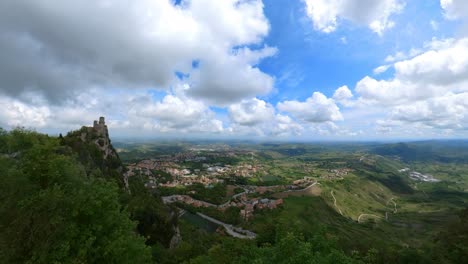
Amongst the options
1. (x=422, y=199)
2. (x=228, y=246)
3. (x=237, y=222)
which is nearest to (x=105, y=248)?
(x=228, y=246)

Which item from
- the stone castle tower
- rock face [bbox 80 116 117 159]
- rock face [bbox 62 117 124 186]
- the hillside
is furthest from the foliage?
the stone castle tower

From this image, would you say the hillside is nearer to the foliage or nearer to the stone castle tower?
the foliage

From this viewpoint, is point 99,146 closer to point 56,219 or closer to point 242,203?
point 56,219

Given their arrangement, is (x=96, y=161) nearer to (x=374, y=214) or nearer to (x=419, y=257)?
(x=419, y=257)

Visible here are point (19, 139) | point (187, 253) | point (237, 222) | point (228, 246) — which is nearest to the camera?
point (228, 246)

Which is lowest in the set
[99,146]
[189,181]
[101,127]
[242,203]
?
[242,203]

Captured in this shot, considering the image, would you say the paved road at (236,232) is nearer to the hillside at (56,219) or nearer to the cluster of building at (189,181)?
the cluster of building at (189,181)

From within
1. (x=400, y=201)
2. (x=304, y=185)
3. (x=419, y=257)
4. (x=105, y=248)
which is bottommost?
(x=400, y=201)

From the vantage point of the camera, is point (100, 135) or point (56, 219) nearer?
point (56, 219)

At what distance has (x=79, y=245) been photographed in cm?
1568

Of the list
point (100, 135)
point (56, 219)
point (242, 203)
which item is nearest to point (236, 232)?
point (242, 203)

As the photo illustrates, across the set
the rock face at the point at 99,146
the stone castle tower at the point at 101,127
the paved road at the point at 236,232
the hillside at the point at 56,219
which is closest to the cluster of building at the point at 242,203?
the paved road at the point at 236,232

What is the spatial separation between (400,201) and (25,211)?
234240mm

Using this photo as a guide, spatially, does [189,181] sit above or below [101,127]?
below
